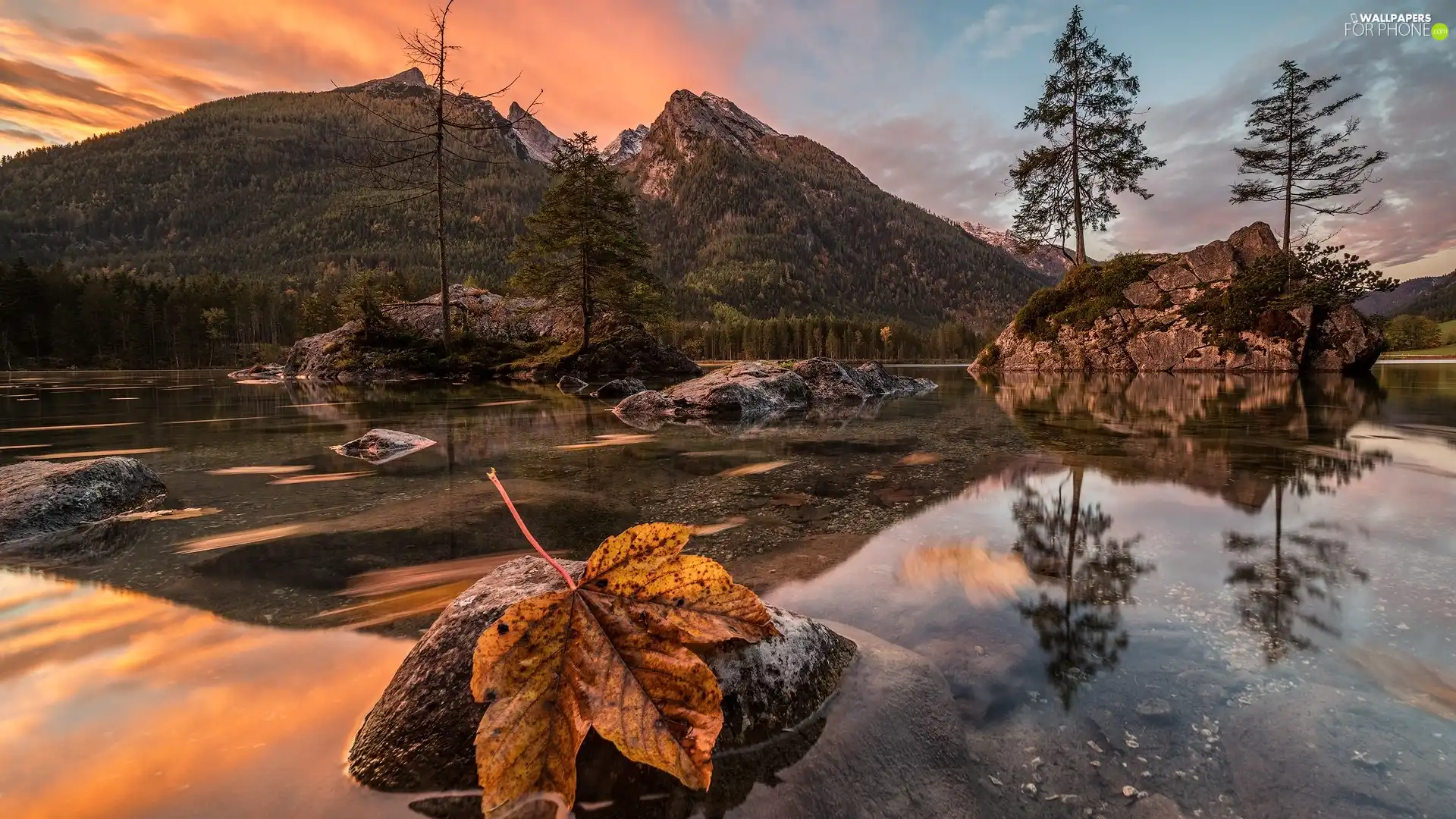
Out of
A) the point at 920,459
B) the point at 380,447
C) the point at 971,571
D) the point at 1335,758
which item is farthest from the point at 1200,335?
the point at 380,447

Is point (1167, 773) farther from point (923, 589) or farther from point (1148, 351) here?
point (1148, 351)

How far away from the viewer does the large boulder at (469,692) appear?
67.2 inches

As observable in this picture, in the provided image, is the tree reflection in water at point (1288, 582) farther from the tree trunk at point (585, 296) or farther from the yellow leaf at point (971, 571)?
the tree trunk at point (585, 296)

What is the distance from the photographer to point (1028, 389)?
67.6 ft

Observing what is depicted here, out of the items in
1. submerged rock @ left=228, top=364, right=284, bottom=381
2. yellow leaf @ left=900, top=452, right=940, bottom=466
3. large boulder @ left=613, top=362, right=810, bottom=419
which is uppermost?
submerged rock @ left=228, top=364, right=284, bottom=381

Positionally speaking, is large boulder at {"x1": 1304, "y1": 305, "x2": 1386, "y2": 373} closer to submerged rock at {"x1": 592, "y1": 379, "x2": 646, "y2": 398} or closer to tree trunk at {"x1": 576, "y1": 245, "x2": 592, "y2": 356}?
submerged rock at {"x1": 592, "y1": 379, "x2": 646, "y2": 398}

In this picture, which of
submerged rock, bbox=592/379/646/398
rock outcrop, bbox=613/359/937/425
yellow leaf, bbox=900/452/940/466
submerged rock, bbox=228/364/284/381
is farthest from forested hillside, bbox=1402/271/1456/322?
submerged rock, bbox=228/364/284/381

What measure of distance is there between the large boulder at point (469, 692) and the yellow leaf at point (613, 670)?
0.53 metres

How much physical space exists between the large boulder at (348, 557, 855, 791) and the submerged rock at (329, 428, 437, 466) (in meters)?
5.85

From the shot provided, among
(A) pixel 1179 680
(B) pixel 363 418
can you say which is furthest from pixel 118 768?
(B) pixel 363 418

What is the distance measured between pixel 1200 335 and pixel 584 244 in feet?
103

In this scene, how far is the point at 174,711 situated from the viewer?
196 cm

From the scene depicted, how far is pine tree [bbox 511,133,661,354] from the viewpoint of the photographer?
87.9 feet

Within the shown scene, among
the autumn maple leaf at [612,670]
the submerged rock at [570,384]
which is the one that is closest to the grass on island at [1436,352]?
the submerged rock at [570,384]
